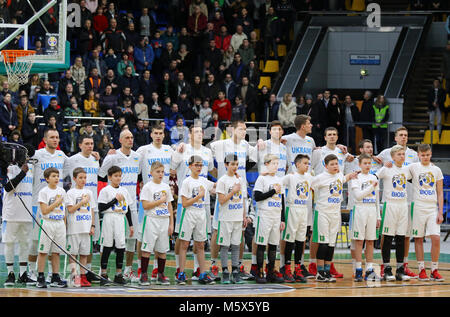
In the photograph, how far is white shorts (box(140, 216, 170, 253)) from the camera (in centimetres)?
1409

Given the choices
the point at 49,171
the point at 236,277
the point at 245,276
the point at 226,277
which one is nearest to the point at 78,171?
the point at 49,171

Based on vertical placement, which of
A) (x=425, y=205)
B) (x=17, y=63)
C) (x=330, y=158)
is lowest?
(x=425, y=205)

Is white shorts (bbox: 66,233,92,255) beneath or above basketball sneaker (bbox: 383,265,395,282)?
above

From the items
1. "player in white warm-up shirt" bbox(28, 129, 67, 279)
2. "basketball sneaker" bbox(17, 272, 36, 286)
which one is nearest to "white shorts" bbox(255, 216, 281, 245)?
"player in white warm-up shirt" bbox(28, 129, 67, 279)

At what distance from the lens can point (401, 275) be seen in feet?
48.5

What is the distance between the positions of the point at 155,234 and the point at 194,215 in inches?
27.4

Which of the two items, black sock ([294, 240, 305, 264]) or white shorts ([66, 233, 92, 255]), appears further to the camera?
black sock ([294, 240, 305, 264])

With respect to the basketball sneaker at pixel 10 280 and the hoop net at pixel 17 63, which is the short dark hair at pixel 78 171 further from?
the hoop net at pixel 17 63

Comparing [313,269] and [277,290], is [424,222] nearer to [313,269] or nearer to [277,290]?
[313,269]

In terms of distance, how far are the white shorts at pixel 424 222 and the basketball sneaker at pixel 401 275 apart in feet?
1.88

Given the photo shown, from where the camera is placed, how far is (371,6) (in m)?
30.6

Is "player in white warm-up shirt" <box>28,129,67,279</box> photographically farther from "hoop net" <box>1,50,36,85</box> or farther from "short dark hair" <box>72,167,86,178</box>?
"hoop net" <box>1,50,36,85</box>

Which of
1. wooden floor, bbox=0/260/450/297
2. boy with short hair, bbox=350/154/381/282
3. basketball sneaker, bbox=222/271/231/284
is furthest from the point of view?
boy with short hair, bbox=350/154/381/282

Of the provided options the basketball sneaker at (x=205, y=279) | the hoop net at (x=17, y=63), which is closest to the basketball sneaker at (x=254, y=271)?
the basketball sneaker at (x=205, y=279)
